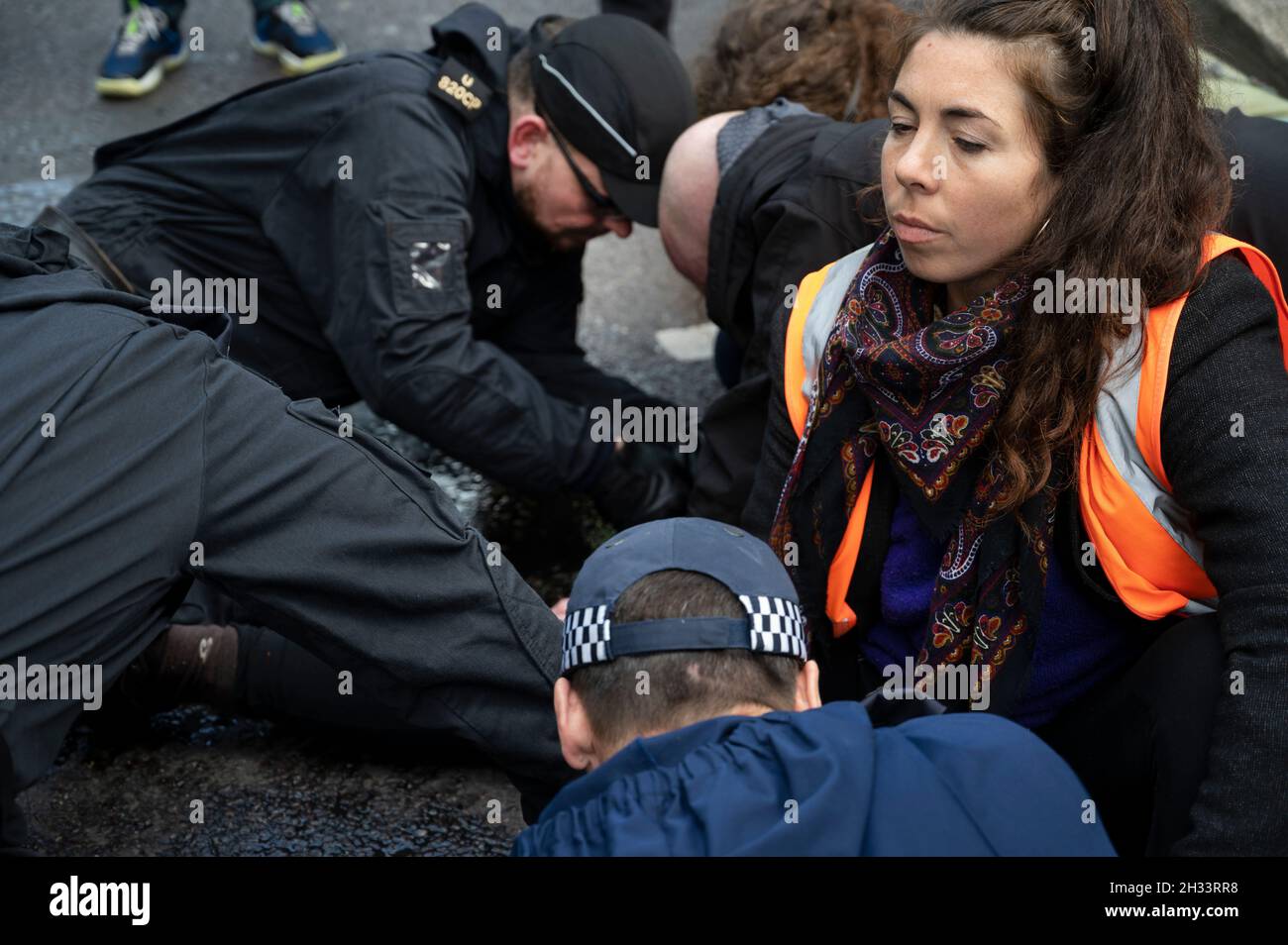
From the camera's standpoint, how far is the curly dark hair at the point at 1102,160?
179 cm

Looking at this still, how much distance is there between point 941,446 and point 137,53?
3.66 metres

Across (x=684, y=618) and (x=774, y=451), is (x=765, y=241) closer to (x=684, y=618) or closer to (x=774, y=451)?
(x=774, y=451)

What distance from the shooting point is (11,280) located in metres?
1.94

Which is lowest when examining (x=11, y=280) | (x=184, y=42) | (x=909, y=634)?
(x=909, y=634)

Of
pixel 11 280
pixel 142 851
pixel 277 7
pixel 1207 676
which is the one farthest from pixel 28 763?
pixel 277 7

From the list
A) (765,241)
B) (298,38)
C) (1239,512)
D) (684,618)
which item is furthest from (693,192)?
(298,38)

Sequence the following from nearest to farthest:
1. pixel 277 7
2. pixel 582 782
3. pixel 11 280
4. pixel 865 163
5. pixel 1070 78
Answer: pixel 582 782
pixel 1070 78
pixel 11 280
pixel 865 163
pixel 277 7

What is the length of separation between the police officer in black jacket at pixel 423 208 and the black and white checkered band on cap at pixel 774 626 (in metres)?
1.41

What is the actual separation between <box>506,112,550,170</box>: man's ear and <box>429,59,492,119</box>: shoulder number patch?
0.28ft

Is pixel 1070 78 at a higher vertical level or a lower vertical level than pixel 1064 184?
higher

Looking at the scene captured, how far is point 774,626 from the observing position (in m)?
1.46

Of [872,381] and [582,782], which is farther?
[872,381]
